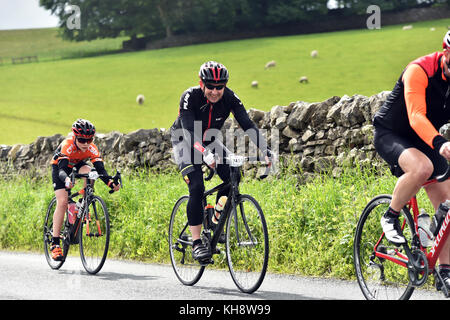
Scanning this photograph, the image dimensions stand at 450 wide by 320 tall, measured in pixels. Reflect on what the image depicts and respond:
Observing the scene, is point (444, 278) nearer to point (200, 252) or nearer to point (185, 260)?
point (200, 252)

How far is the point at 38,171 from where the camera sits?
17531mm

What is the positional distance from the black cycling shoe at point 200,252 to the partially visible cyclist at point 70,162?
2.13 metres

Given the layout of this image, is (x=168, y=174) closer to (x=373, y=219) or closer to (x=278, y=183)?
(x=278, y=183)

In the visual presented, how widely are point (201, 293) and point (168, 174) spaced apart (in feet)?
20.8

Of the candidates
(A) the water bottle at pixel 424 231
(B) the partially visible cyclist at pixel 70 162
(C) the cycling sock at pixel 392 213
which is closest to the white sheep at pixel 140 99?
(B) the partially visible cyclist at pixel 70 162

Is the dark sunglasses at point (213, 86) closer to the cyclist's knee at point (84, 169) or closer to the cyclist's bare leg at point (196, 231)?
the cyclist's bare leg at point (196, 231)

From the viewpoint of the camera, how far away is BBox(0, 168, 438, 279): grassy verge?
824cm

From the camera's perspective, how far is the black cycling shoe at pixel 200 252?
23.8 ft

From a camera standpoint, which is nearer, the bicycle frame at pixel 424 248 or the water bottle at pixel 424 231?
the bicycle frame at pixel 424 248

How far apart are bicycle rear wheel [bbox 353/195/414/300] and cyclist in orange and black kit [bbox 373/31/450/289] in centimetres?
25

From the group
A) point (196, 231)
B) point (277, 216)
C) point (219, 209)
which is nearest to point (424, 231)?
point (219, 209)

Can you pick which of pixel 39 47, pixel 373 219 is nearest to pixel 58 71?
pixel 39 47
